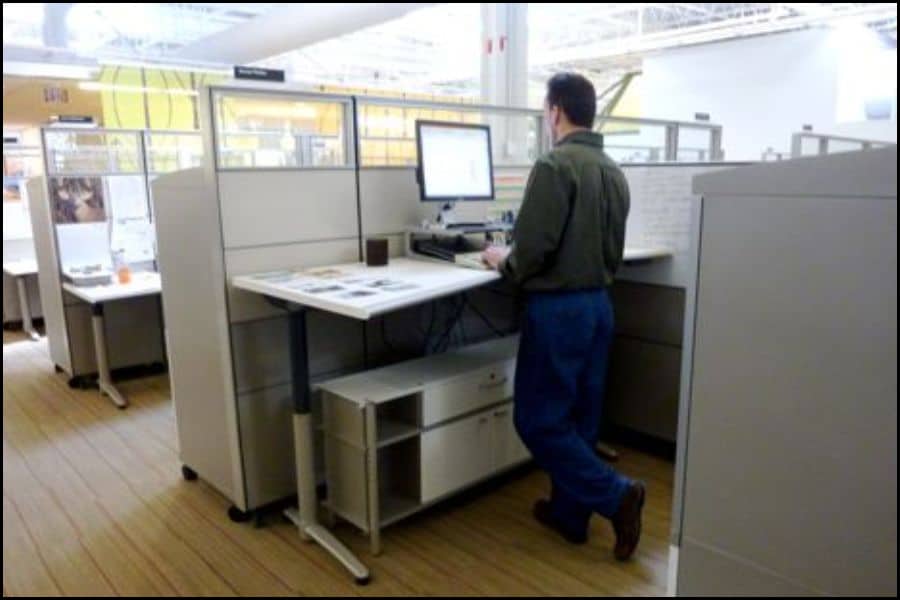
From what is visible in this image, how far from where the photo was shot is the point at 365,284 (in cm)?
206

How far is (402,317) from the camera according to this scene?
2777mm

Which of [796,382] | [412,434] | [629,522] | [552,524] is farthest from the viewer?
[552,524]

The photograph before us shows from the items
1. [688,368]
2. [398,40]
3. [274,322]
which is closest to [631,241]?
[274,322]

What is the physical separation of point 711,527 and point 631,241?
2163 millimetres

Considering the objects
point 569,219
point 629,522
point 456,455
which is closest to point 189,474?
point 456,455

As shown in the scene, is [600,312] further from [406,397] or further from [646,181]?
[646,181]

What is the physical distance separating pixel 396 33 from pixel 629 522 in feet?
20.9

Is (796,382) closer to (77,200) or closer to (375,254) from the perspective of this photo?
(375,254)

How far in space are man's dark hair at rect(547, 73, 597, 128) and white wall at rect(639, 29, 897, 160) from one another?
5.74 m

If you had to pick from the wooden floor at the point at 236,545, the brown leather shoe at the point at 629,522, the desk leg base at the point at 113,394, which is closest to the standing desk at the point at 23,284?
the desk leg base at the point at 113,394

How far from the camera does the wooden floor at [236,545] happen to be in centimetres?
202

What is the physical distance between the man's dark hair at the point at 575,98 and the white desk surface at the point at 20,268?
4605mm

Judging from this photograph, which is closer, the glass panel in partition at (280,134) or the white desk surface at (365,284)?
the white desk surface at (365,284)

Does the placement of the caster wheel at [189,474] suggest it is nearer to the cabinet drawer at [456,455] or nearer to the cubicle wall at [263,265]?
the cubicle wall at [263,265]
